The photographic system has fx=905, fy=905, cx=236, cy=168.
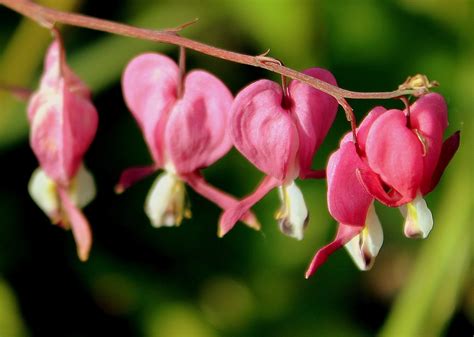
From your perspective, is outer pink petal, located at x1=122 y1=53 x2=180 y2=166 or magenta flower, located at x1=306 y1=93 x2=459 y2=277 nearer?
magenta flower, located at x1=306 y1=93 x2=459 y2=277

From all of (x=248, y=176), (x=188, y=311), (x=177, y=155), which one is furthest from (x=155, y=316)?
(x=177, y=155)

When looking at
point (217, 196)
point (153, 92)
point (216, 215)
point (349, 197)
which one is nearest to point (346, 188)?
point (349, 197)

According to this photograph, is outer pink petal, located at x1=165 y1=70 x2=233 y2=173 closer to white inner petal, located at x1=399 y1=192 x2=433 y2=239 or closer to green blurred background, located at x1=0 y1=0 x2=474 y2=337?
white inner petal, located at x1=399 y1=192 x2=433 y2=239

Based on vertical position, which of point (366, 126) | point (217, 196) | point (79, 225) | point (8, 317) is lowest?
point (8, 317)

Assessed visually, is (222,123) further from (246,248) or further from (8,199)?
(8,199)

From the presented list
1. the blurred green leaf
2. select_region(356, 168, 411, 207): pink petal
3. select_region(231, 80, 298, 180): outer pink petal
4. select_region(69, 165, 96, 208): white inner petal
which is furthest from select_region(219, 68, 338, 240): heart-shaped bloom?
the blurred green leaf

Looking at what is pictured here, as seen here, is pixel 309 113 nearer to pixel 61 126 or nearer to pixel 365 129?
pixel 365 129

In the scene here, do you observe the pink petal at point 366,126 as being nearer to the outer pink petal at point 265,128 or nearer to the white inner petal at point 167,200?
the outer pink petal at point 265,128
